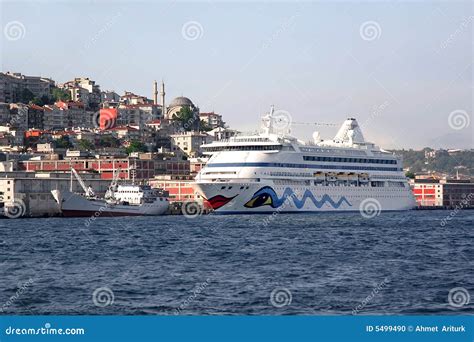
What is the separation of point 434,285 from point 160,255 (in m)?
11.9

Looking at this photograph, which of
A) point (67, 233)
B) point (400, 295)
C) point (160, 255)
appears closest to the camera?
point (400, 295)

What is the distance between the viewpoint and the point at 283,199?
79500mm

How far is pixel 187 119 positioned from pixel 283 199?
86052 millimetres

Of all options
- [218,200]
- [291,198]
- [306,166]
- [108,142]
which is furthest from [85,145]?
[218,200]

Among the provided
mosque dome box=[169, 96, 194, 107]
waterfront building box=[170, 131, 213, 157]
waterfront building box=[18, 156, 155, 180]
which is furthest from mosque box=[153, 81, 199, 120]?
waterfront building box=[18, 156, 155, 180]

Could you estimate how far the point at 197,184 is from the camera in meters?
76.6

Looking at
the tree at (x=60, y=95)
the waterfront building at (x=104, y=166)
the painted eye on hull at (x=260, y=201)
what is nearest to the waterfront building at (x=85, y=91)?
the tree at (x=60, y=95)

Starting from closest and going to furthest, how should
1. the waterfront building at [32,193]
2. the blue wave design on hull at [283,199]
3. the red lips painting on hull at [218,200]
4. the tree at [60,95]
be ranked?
1. the red lips painting on hull at [218,200]
2. the blue wave design on hull at [283,199]
3. the waterfront building at [32,193]
4. the tree at [60,95]

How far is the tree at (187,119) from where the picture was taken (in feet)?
532

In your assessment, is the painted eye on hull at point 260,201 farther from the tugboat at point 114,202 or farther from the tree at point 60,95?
the tree at point 60,95

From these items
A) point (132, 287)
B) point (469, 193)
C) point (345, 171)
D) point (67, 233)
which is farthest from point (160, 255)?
point (469, 193)

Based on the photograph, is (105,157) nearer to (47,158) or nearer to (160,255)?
(47,158)

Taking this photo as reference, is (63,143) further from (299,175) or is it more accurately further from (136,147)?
(299,175)

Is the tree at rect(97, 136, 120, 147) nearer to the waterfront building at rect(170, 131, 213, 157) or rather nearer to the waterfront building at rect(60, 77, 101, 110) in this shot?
the waterfront building at rect(170, 131, 213, 157)
